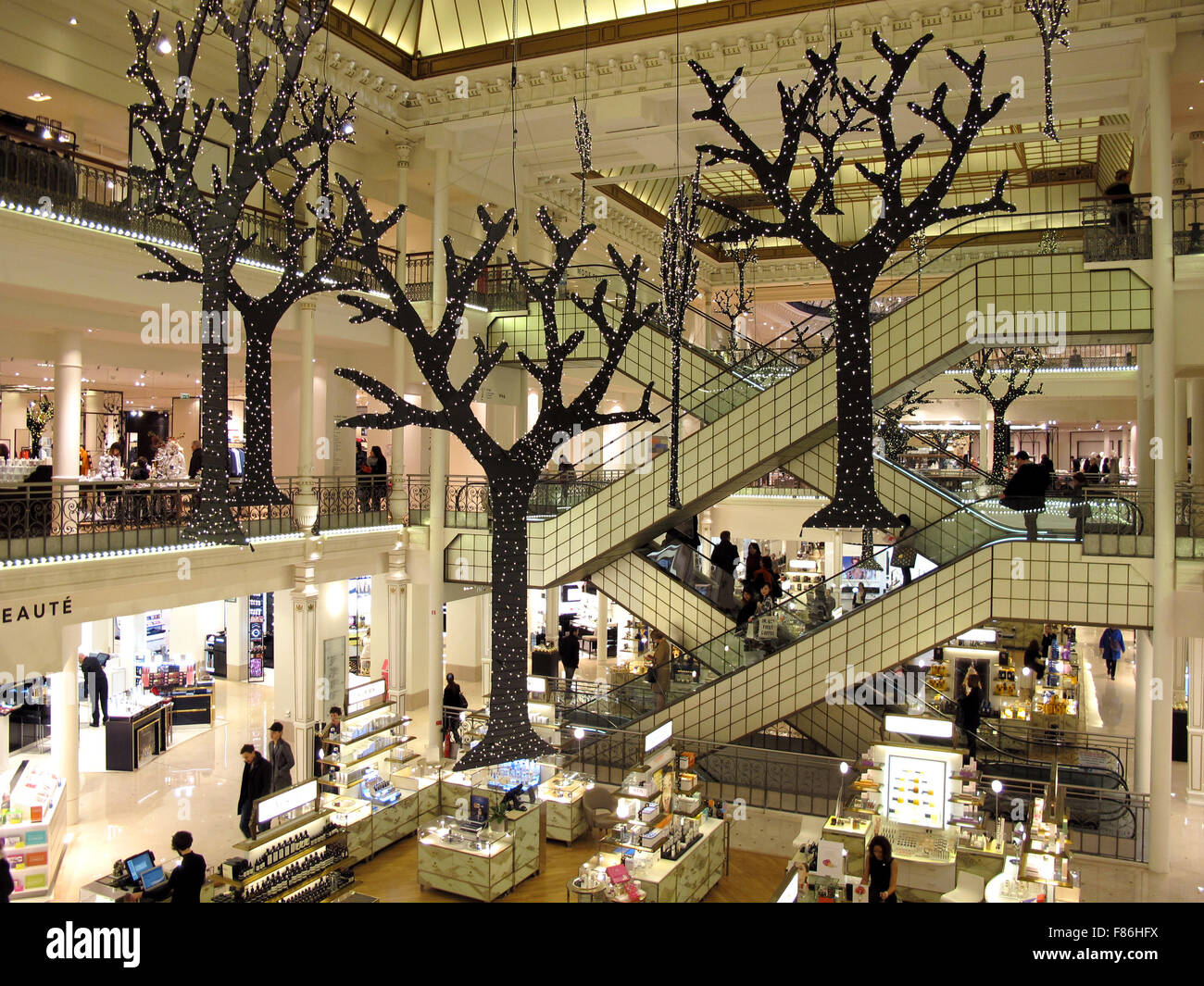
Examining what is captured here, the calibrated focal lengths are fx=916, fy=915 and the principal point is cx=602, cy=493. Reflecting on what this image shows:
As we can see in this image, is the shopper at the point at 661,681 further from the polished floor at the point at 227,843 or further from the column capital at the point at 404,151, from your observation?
the column capital at the point at 404,151

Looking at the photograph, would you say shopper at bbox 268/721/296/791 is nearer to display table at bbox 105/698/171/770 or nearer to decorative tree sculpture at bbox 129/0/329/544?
display table at bbox 105/698/171/770

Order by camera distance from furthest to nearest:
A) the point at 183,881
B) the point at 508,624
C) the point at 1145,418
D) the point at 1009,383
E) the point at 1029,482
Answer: the point at 1009,383, the point at 1145,418, the point at 1029,482, the point at 183,881, the point at 508,624

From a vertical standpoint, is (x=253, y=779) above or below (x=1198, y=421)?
below

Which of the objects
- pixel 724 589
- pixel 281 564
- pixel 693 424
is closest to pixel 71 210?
pixel 281 564

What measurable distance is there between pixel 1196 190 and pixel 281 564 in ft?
40.7

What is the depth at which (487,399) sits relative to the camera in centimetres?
1573

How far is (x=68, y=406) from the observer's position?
11125 millimetres

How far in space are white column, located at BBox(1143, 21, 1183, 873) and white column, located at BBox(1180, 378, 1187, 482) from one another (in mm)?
5933

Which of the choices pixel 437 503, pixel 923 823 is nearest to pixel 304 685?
pixel 437 503

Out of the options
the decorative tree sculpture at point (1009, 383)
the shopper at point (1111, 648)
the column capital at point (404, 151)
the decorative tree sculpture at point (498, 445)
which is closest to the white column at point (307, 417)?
the column capital at point (404, 151)

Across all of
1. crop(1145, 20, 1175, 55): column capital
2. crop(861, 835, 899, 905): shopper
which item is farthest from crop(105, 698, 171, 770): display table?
crop(1145, 20, 1175, 55): column capital

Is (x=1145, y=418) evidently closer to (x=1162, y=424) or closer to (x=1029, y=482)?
(x=1029, y=482)

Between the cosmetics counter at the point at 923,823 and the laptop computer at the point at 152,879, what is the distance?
18.5ft

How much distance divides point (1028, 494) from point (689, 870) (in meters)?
6.35
